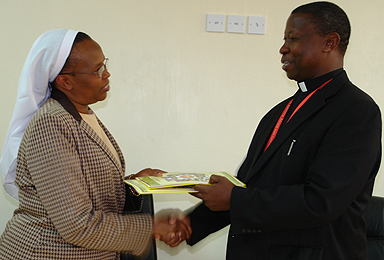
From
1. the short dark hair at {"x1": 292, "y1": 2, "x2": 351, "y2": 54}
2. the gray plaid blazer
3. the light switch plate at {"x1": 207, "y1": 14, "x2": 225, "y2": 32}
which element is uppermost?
the light switch plate at {"x1": 207, "y1": 14, "x2": 225, "y2": 32}

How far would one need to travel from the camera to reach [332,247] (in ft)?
4.79

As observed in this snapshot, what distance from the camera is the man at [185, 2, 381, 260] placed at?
4.59 feet

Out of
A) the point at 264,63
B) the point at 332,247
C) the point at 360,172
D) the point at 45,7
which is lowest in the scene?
the point at 332,247

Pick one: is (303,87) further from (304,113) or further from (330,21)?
(330,21)

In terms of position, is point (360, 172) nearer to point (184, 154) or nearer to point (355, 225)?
point (355, 225)

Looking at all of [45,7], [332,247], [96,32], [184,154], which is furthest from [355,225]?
[45,7]

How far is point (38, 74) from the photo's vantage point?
5.15ft

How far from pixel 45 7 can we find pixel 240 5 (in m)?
1.51

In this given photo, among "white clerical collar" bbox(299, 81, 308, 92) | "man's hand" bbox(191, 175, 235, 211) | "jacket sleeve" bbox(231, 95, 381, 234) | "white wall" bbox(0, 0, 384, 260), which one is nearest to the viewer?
"jacket sleeve" bbox(231, 95, 381, 234)

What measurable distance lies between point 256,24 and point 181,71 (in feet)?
2.37

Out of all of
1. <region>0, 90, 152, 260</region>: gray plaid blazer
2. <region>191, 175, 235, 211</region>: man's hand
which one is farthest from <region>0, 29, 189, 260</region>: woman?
<region>191, 175, 235, 211</region>: man's hand

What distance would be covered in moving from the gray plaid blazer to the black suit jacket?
54 cm

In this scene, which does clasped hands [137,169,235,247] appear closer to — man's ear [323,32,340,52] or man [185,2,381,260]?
man [185,2,381,260]

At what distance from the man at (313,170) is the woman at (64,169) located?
0.42 meters
